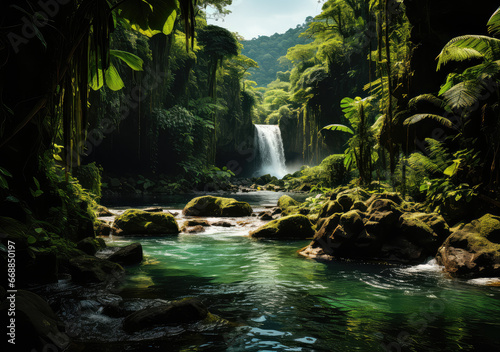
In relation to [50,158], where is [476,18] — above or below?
above

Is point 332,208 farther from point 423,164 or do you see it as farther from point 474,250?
point 474,250

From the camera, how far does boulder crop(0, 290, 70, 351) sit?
2227 millimetres

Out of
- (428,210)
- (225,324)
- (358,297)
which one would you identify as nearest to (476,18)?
(428,210)

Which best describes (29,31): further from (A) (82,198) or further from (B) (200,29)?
(B) (200,29)

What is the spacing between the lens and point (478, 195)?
19.5 ft

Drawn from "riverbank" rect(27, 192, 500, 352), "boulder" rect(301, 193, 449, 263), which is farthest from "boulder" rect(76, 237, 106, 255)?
"boulder" rect(301, 193, 449, 263)

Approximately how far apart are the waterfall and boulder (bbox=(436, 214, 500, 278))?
28.3 m

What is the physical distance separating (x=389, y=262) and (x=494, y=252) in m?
1.55

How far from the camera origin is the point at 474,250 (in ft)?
16.4

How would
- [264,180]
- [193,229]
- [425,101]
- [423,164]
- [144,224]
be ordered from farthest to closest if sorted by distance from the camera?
1. [264,180]
2. [193,229]
3. [144,224]
4. [425,101]
5. [423,164]

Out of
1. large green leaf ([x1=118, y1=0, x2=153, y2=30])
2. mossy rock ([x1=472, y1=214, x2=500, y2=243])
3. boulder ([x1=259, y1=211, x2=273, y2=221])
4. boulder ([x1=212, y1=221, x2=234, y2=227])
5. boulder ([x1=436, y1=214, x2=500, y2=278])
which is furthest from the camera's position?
boulder ([x1=259, y1=211, x2=273, y2=221])

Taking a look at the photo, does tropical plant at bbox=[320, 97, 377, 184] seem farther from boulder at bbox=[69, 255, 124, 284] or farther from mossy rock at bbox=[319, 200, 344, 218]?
boulder at bbox=[69, 255, 124, 284]

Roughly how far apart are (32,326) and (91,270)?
6.93 ft

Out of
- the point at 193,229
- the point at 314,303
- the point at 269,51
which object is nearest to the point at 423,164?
the point at 314,303
